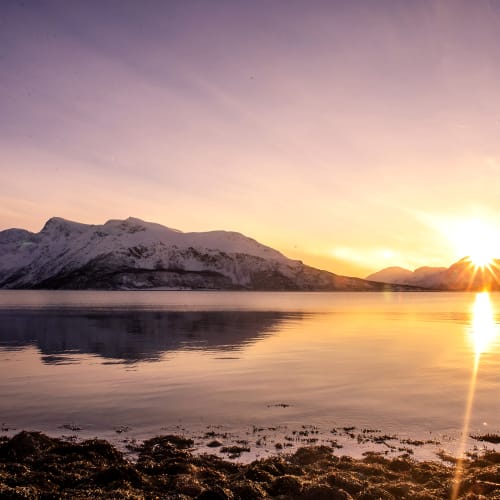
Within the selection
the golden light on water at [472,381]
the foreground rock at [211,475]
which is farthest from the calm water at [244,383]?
the foreground rock at [211,475]

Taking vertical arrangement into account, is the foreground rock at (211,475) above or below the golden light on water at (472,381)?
above

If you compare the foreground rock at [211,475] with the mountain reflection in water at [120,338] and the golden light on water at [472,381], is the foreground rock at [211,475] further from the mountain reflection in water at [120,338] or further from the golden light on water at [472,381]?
the mountain reflection in water at [120,338]

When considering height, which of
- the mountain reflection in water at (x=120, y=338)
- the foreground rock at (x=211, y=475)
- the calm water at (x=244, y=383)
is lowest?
the mountain reflection in water at (x=120, y=338)

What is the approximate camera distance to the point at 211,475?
16.0 m

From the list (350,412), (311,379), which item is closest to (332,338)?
(311,379)

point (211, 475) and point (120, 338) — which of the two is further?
point (120, 338)

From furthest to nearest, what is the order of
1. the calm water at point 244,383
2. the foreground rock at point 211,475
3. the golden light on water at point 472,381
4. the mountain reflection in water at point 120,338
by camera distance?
the mountain reflection in water at point 120,338 → the calm water at point 244,383 → the golden light on water at point 472,381 → the foreground rock at point 211,475

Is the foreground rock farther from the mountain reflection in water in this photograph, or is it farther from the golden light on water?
the mountain reflection in water

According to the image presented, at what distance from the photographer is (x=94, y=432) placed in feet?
70.5

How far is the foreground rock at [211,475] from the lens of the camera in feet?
46.5

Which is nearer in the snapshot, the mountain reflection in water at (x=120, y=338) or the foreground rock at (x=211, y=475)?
the foreground rock at (x=211, y=475)

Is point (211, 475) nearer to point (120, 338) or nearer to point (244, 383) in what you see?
point (244, 383)

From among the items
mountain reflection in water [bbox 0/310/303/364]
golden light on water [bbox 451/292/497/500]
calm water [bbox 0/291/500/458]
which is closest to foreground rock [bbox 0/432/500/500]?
golden light on water [bbox 451/292/497/500]

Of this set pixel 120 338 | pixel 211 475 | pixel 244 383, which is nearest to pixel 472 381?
pixel 244 383
